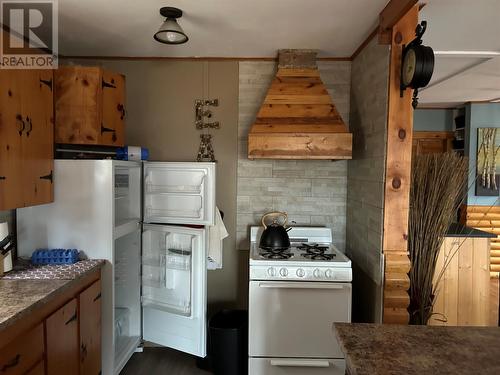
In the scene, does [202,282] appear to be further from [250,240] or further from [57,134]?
[57,134]

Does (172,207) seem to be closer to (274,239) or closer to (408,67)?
(274,239)

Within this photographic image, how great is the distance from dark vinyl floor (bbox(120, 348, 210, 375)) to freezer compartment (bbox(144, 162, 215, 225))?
1067mm

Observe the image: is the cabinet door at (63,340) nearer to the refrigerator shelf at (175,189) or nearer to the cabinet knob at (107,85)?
the refrigerator shelf at (175,189)

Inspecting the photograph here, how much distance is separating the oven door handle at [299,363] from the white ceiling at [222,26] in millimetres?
2077

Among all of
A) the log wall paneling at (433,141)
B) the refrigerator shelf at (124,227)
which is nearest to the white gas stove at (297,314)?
the refrigerator shelf at (124,227)

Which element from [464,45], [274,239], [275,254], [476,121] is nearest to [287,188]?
[274,239]

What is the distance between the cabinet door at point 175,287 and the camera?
97.7 inches

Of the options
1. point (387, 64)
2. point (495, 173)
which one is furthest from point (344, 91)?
point (495, 173)

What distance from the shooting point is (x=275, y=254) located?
244cm

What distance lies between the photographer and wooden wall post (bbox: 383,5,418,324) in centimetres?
196

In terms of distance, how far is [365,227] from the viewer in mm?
2373

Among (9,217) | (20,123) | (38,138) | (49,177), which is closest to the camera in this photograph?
(20,123)

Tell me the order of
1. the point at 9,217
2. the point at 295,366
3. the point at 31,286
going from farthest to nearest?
1. the point at 295,366
2. the point at 9,217
3. the point at 31,286

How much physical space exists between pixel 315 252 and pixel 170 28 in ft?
5.57
